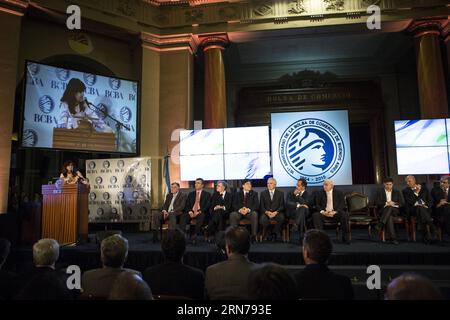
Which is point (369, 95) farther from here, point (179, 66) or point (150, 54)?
point (150, 54)

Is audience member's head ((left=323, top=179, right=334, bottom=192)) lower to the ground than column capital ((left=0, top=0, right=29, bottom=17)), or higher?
lower

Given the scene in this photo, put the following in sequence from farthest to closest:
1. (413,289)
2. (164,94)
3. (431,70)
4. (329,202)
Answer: (164,94), (431,70), (329,202), (413,289)

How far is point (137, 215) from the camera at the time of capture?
6.07 metres

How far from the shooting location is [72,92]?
5.90 metres

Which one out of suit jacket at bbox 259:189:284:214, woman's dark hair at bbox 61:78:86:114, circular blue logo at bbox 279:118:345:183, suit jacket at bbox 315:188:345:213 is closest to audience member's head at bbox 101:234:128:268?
suit jacket at bbox 259:189:284:214

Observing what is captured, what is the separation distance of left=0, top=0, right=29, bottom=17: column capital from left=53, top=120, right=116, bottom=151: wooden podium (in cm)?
201

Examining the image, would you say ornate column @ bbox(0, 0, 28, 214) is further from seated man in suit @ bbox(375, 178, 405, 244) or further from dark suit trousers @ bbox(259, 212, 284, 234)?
seated man in suit @ bbox(375, 178, 405, 244)

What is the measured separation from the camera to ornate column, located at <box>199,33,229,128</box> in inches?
275

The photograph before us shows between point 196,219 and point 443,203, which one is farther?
point 196,219

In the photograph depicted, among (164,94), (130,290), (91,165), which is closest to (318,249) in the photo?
(130,290)

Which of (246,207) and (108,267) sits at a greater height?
(246,207)

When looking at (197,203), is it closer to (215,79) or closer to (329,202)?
(329,202)

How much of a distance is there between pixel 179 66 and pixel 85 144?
8.07 ft

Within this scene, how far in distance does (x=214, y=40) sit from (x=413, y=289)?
21.9ft
